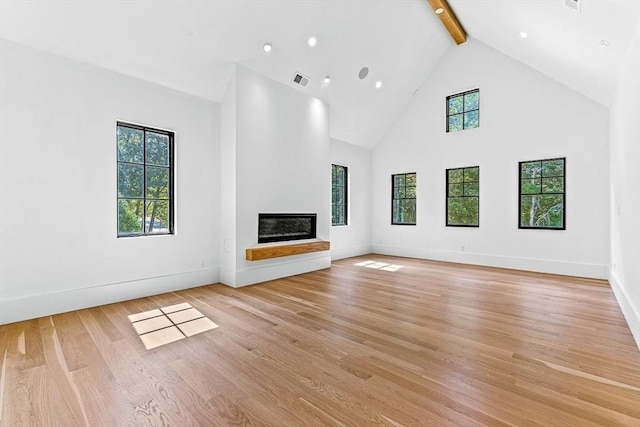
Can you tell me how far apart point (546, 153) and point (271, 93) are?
5119mm

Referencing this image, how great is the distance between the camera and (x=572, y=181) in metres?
5.41

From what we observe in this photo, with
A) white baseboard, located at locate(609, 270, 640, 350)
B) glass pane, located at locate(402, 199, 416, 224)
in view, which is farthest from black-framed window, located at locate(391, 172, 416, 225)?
white baseboard, located at locate(609, 270, 640, 350)

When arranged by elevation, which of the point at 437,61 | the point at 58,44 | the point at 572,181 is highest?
the point at 437,61

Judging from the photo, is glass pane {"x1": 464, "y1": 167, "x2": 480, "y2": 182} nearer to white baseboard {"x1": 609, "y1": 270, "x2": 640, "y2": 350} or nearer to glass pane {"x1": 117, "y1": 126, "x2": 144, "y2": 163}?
white baseboard {"x1": 609, "y1": 270, "x2": 640, "y2": 350}

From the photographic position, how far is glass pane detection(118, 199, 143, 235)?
4.01m

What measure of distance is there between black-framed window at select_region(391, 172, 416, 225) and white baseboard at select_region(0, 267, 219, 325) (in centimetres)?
490

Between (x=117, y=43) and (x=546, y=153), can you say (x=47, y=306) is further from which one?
(x=546, y=153)

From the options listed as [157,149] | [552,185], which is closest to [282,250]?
[157,149]

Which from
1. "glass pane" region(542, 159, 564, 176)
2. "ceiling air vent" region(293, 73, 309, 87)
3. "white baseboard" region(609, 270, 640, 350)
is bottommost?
"white baseboard" region(609, 270, 640, 350)

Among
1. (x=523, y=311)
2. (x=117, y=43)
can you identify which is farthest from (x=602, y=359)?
(x=117, y=43)

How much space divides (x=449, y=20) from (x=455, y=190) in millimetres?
3359

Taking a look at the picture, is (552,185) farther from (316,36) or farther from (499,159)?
(316,36)

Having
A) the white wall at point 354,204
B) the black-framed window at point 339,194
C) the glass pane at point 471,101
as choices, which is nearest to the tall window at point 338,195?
the black-framed window at point 339,194

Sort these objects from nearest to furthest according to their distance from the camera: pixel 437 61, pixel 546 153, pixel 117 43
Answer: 1. pixel 117 43
2. pixel 546 153
3. pixel 437 61
